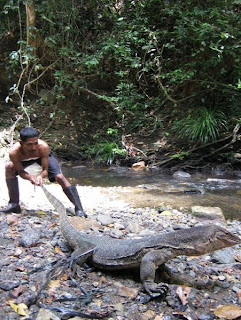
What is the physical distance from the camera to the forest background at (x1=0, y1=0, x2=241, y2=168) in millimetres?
9742

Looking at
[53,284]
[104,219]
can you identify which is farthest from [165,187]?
[53,284]

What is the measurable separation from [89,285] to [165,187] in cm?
517

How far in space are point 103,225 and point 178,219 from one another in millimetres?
1311

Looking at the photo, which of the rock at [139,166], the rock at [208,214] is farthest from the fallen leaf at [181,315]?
the rock at [139,166]

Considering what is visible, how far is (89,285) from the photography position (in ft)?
8.53

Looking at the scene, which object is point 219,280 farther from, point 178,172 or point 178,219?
point 178,172

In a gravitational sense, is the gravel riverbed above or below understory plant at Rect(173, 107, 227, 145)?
below

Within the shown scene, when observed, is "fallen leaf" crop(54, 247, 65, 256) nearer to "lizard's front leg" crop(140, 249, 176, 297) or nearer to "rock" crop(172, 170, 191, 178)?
"lizard's front leg" crop(140, 249, 176, 297)

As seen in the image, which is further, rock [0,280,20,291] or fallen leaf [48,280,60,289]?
fallen leaf [48,280,60,289]

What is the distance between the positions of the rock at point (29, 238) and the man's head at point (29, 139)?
115cm

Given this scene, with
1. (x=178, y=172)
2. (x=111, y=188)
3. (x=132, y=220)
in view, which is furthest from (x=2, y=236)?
(x=178, y=172)

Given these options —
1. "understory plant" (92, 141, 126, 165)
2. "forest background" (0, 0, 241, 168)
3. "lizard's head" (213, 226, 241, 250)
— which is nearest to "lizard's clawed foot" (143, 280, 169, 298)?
"lizard's head" (213, 226, 241, 250)

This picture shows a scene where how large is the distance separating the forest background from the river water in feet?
3.43

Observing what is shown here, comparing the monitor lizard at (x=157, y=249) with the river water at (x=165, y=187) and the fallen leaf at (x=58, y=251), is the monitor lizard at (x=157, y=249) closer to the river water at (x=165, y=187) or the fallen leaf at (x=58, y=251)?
the fallen leaf at (x=58, y=251)
